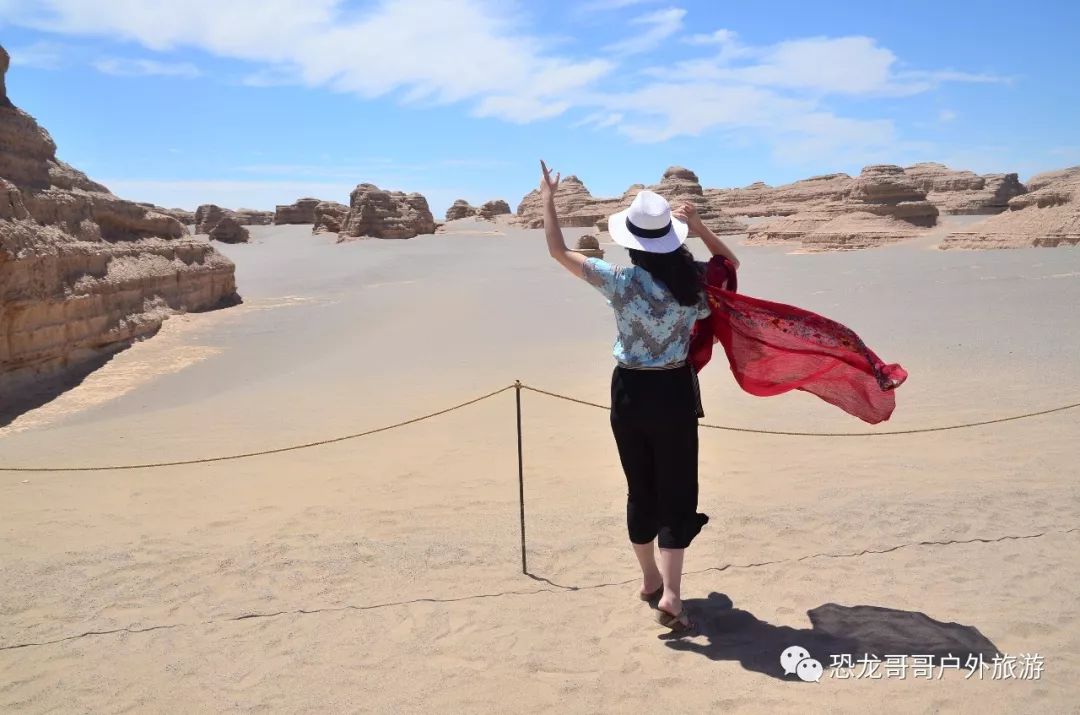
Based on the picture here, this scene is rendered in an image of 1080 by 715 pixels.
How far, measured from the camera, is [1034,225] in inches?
1078

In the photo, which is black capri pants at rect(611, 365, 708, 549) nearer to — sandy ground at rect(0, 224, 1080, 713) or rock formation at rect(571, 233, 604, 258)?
sandy ground at rect(0, 224, 1080, 713)

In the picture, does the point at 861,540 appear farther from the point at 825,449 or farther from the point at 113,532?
the point at 113,532

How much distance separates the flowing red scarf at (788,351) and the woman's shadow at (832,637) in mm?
945

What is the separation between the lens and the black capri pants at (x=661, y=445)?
3.42 m

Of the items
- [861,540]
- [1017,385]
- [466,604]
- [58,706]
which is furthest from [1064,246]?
[58,706]

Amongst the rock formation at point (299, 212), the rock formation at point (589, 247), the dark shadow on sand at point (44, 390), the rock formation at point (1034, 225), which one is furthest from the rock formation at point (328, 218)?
the dark shadow on sand at point (44, 390)

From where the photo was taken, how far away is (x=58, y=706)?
340cm

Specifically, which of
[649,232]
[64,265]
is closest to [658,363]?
[649,232]

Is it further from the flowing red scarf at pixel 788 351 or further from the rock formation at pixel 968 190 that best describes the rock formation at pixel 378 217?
the flowing red scarf at pixel 788 351

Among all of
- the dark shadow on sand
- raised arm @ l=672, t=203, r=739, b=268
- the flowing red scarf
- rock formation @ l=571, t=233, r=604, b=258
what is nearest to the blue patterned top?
the flowing red scarf

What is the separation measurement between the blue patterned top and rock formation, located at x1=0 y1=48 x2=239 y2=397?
7669 mm

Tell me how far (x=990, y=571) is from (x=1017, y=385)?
17.4ft

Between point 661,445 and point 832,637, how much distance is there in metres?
1.17

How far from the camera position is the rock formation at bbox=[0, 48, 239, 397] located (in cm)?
872
